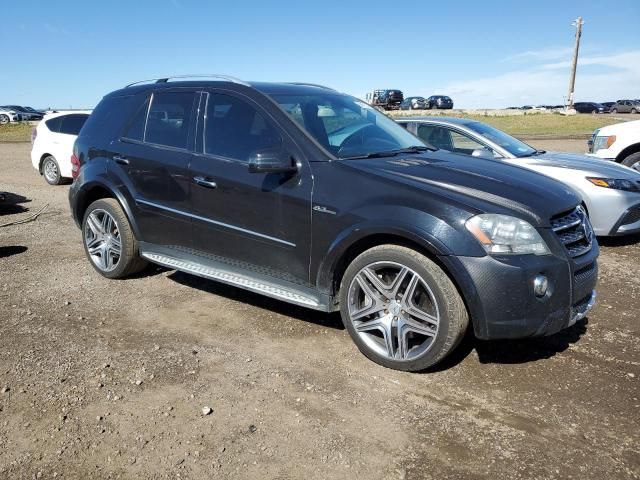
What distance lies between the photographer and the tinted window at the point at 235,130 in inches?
168

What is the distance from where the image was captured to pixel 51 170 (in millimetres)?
12320

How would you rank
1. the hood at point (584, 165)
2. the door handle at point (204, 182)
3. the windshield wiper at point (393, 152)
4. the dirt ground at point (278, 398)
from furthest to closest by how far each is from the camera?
the hood at point (584, 165) → the door handle at point (204, 182) → the windshield wiper at point (393, 152) → the dirt ground at point (278, 398)

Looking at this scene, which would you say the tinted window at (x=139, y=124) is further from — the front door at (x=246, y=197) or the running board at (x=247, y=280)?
the running board at (x=247, y=280)

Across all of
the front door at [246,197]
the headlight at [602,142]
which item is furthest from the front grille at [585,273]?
the headlight at [602,142]

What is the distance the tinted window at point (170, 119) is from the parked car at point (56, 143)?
7.89 m

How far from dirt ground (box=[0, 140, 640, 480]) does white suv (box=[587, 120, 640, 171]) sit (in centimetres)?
476

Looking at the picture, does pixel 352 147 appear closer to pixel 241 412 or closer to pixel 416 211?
pixel 416 211

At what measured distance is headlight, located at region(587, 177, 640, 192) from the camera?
6789 millimetres

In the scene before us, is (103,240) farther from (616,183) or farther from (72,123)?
(72,123)

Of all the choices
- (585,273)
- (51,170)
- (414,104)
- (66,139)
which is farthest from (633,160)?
(414,104)

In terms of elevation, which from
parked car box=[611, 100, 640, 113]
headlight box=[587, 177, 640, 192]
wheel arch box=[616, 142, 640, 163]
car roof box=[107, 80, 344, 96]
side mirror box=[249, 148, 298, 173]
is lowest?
headlight box=[587, 177, 640, 192]

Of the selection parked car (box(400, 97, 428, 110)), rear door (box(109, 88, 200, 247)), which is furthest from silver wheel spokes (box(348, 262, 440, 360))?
parked car (box(400, 97, 428, 110))

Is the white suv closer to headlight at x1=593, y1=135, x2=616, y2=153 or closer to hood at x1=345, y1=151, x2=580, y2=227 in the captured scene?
headlight at x1=593, y1=135, x2=616, y2=153

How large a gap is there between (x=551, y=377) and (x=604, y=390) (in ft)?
1.01
